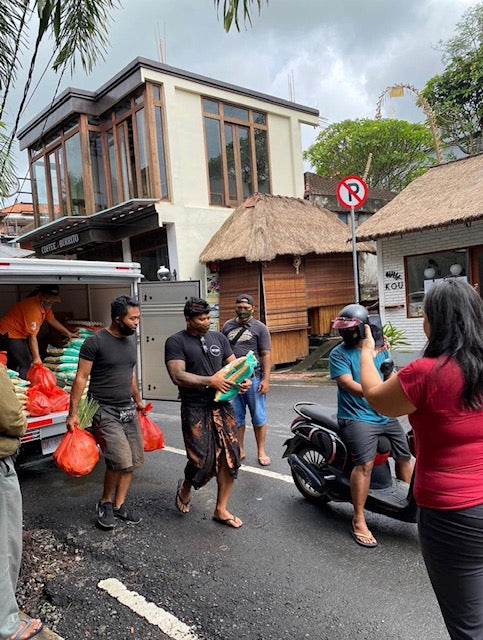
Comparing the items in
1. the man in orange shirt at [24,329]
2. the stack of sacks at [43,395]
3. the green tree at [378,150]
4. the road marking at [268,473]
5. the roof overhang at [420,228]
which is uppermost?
the green tree at [378,150]

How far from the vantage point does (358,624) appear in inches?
104

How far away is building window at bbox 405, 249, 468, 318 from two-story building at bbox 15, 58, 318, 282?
6038 mm

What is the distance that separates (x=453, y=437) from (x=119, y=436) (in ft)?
9.40

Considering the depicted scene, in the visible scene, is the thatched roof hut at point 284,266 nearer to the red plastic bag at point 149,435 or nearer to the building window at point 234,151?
the building window at point 234,151

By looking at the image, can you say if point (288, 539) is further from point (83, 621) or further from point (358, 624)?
point (83, 621)

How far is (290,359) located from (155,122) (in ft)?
24.6

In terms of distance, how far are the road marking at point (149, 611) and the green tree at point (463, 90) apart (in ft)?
68.9

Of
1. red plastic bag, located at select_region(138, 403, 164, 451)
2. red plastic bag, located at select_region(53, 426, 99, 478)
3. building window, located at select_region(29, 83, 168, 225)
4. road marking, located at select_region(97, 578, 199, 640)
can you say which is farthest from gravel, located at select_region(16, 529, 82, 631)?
building window, located at select_region(29, 83, 168, 225)

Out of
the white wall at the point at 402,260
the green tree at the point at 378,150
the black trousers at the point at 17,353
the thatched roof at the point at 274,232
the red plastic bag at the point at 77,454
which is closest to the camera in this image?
the red plastic bag at the point at 77,454

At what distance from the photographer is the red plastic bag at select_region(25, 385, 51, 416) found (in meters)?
4.89

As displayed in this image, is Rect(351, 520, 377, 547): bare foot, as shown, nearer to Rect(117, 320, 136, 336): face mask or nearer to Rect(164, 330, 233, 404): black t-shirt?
Rect(164, 330, 233, 404): black t-shirt

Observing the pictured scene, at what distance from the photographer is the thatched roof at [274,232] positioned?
A: 12.7 metres

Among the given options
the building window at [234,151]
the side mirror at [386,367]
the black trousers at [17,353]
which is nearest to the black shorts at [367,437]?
the side mirror at [386,367]

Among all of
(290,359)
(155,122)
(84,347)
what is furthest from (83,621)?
(155,122)
